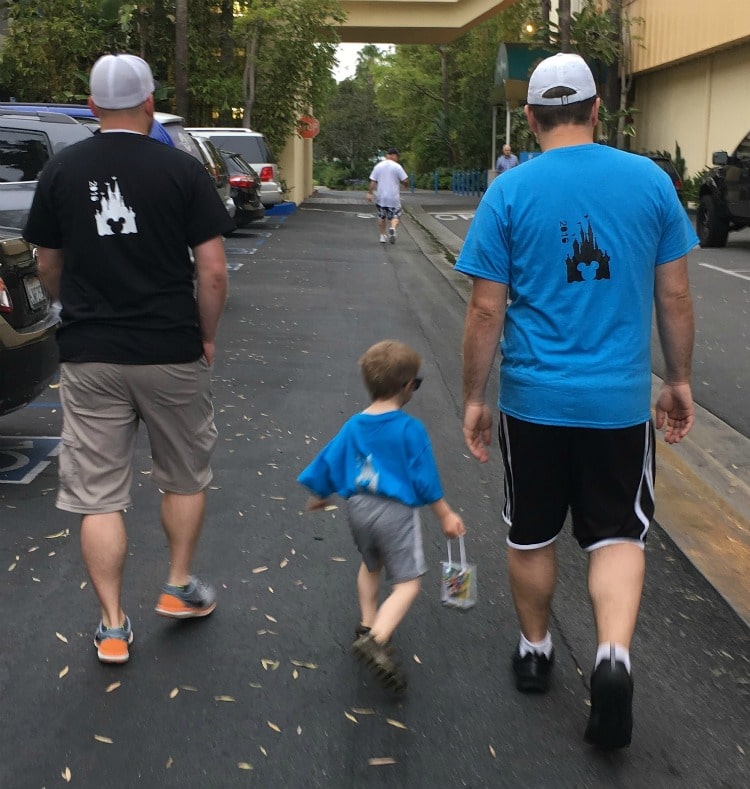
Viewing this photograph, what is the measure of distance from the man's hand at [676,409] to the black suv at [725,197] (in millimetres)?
14325

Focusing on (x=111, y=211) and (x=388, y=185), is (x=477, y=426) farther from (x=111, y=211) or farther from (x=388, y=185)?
(x=388, y=185)

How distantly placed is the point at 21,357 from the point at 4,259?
0.51 meters

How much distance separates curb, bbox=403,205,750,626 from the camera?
4.81m

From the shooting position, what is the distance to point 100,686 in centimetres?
364

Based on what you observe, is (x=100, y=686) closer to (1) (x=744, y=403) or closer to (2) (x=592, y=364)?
(2) (x=592, y=364)

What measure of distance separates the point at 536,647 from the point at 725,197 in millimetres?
15445

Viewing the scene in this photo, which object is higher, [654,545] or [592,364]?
[592,364]

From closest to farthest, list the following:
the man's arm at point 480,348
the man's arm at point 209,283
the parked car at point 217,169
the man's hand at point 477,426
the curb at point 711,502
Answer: the man's arm at point 480,348
the man's hand at point 477,426
the man's arm at point 209,283
the curb at point 711,502
the parked car at point 217,169

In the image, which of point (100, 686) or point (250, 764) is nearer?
point (250, 764)

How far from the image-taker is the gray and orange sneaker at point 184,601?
4074mm

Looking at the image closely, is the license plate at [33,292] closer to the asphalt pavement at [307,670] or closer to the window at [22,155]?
the asphalt pavement at [307,670]

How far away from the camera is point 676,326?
133 inches

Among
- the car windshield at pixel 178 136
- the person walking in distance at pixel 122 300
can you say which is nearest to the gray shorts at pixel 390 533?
the person walking in distance at pixel 122 300

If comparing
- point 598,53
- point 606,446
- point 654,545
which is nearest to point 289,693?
point 606,446
